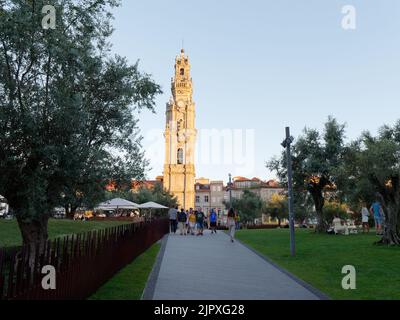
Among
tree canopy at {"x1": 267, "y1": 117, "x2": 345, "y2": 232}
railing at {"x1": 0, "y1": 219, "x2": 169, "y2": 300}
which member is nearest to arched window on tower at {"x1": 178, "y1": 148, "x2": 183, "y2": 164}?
tree canopy at {"x1": 267, "y1": 117, "x2": 345, "y2": 232}

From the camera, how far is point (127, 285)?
9.95 m

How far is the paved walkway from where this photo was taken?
8.49 meters

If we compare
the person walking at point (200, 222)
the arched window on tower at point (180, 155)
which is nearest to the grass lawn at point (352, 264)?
the person walking at point (200, 222)

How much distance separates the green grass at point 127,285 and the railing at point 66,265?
182 millimetres

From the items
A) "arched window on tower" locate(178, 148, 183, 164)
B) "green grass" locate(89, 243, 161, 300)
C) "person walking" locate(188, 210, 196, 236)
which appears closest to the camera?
"green grass" locate(89, 243, 161, 300)

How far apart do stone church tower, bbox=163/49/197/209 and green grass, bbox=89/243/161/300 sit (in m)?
95.4

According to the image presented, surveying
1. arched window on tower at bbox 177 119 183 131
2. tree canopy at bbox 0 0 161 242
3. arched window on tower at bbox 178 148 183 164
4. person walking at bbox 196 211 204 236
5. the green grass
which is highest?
arched window on tower at bbox 177 119 183 131

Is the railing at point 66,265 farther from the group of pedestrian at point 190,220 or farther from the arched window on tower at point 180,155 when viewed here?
the arched window on tower at point 180,155

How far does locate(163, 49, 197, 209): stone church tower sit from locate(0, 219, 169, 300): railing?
96.9 metres

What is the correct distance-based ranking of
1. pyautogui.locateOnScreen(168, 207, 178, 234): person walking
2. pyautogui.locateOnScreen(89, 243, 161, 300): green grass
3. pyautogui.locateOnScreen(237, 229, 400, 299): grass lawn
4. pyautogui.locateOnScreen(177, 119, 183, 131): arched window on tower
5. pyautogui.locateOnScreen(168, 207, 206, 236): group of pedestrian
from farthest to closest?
pyautogui.locateOnScreen(177, 119, 183, 131): arched window on tower < pyautogui.locateOnScreen(168, 207, 178, 234): person walking < pyautogui.locateOnScreen(168, 207, 206, 236): group of pedestrian < pyautogui.locateOnScreen(237, 229, 400, 299): grass lawn < pyautogui.locateOnScreen(89, 243, 161, 300): green grass

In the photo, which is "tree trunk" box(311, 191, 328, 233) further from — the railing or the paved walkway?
the railing

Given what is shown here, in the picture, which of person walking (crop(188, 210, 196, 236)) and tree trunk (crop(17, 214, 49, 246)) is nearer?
tree trunk (crop(17, 214, 49, 246))

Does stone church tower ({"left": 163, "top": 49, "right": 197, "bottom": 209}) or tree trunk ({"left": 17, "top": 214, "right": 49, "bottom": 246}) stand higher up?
stone church tower ({"left": 163, "top": 49, "right": 197, "bottom": 209})
